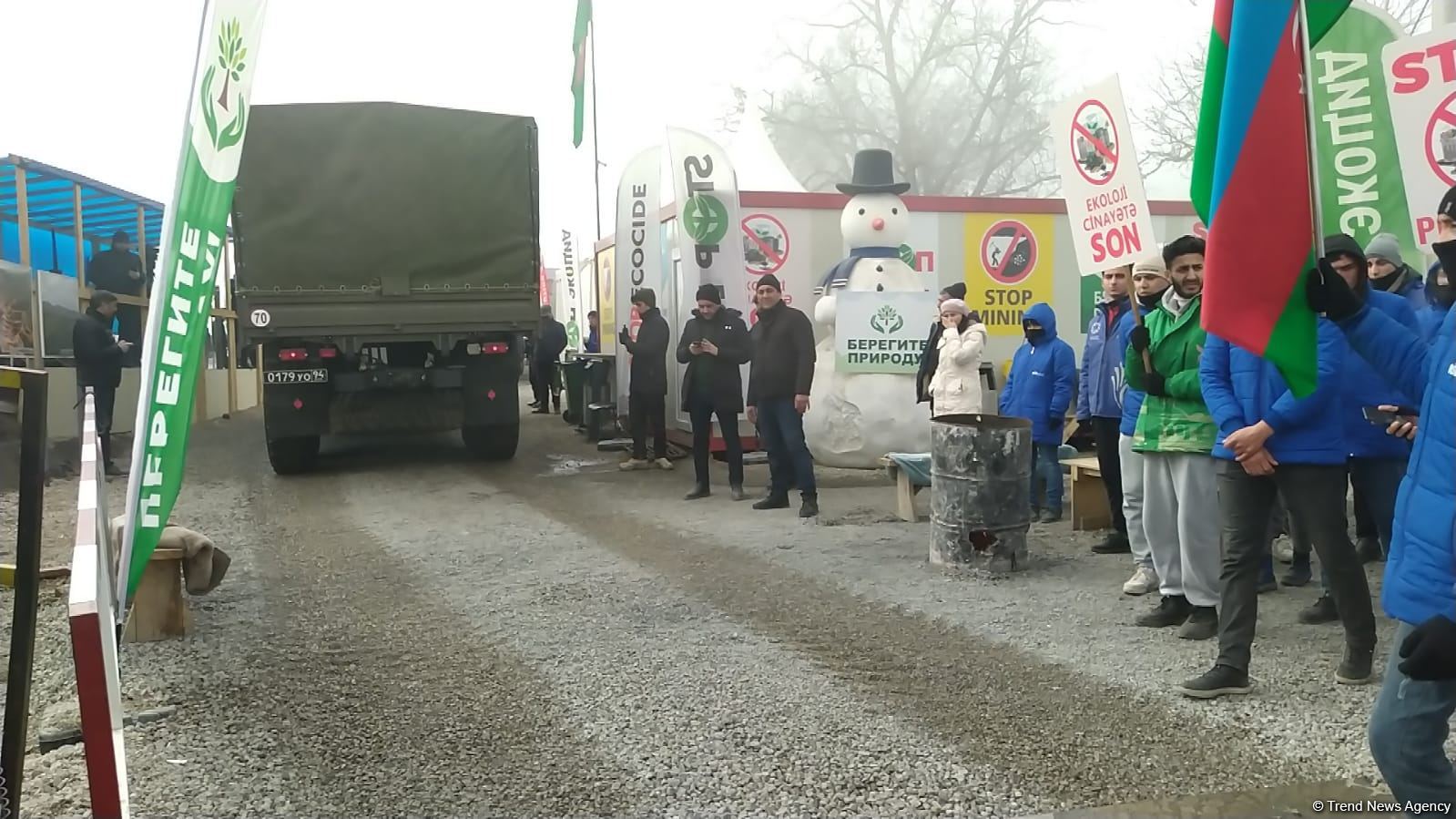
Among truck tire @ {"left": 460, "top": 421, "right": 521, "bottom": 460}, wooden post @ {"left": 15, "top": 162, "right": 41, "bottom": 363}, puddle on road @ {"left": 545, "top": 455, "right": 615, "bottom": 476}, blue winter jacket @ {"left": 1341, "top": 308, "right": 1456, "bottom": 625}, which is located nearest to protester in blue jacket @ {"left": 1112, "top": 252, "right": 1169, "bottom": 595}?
blue winter jacket @ {"left": 1341, "top": 308, "right": 1456, "bottom": 625}

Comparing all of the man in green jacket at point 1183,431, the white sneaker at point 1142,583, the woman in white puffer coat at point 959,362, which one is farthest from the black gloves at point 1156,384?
the woman in white puffer coat at point 959,362

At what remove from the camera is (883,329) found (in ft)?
32.0


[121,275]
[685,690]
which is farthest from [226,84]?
[121,275]

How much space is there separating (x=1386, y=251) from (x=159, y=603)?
6.02m

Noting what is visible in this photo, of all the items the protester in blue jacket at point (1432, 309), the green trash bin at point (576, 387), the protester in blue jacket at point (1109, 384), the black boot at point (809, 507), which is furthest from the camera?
the green trash bin at point (576, 387)

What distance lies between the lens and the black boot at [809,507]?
7.58m

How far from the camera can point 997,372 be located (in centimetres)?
1180

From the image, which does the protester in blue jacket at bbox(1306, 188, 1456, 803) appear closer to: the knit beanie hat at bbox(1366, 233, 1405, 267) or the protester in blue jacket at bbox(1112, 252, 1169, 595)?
the protester in blue jacket at bbox(1112, 252, 1169, 595)

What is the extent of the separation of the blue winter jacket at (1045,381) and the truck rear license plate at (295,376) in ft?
20.3

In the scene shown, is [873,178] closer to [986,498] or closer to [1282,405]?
[986,498]

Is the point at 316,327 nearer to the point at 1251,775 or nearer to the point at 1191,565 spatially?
the point at 1191,565

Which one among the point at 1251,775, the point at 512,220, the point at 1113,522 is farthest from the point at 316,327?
the point at 1251,775

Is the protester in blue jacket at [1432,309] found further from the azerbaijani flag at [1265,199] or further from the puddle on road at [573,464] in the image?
the puddle on road at [573,464]

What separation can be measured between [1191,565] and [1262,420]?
3.06 feet
